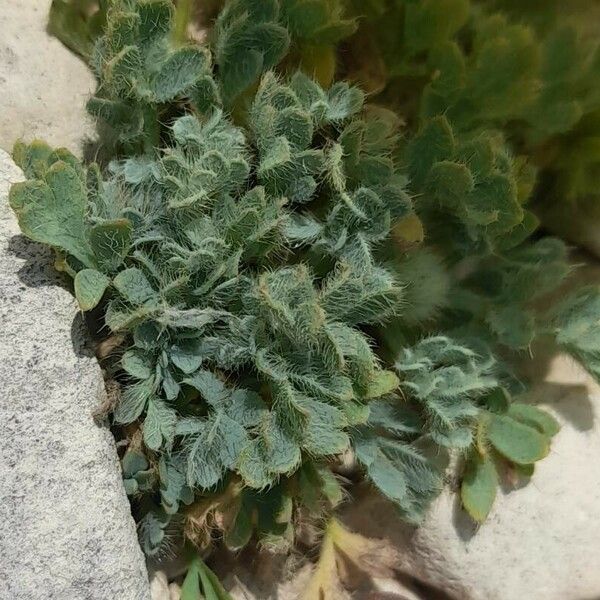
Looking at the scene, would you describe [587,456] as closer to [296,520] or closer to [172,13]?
[296,520]

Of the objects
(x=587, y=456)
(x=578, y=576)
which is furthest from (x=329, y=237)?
(x=578, y=576)

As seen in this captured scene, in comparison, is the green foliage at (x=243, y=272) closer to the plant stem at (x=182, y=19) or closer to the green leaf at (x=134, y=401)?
the green leaf at (x=134, y=401)

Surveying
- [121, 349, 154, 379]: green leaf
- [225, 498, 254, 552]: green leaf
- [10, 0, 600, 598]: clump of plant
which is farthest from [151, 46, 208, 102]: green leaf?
[225, 498, 254, 552]: green leaf

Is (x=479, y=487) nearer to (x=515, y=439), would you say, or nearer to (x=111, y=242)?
(x=515, y=439)

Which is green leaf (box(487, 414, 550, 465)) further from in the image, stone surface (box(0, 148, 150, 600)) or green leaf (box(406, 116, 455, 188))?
stone surface (box(0, 148, 150, 600))

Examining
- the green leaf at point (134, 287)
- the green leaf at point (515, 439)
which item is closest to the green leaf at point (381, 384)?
the green leaf at point (515, 439)

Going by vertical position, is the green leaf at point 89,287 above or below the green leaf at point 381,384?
below

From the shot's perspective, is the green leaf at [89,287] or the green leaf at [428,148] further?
the green leaf at [428,148]
